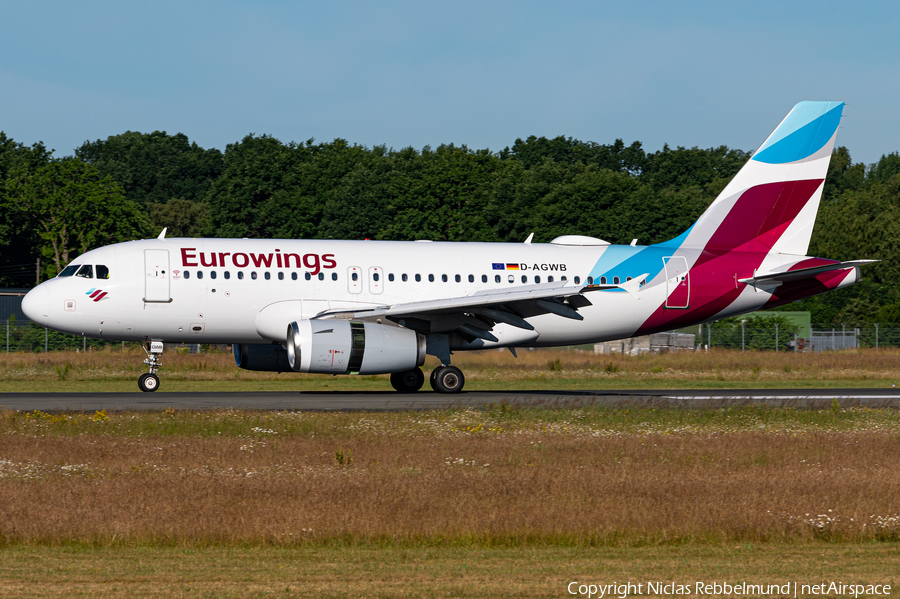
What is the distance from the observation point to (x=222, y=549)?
1080cm

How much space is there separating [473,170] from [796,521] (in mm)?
93498

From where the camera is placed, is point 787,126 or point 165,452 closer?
point 165,452

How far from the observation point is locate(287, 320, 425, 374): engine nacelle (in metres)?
25.3

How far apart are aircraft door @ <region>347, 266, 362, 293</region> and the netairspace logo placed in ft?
64.1

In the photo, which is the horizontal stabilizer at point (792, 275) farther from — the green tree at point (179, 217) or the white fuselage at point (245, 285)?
the green tree at point (179, 217)

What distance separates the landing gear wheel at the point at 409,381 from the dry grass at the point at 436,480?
9.01 meters

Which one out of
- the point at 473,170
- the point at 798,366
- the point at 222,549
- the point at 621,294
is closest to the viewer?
the point at 222,549

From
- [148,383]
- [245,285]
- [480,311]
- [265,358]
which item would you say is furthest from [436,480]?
[148,383]

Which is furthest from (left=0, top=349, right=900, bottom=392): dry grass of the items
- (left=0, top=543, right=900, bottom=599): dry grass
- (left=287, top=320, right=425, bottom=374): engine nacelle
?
(left=0, top=543, right=900, bottom=599): dry grass

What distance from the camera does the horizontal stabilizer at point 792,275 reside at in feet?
98.3

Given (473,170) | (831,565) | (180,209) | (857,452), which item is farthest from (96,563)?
(180,209)

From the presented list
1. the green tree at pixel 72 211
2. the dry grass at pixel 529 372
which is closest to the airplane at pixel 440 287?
the dry grass at pixel 529 372

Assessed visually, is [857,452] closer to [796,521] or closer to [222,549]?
[796,521]

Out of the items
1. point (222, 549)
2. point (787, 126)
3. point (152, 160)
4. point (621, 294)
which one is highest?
point (152, 160)
